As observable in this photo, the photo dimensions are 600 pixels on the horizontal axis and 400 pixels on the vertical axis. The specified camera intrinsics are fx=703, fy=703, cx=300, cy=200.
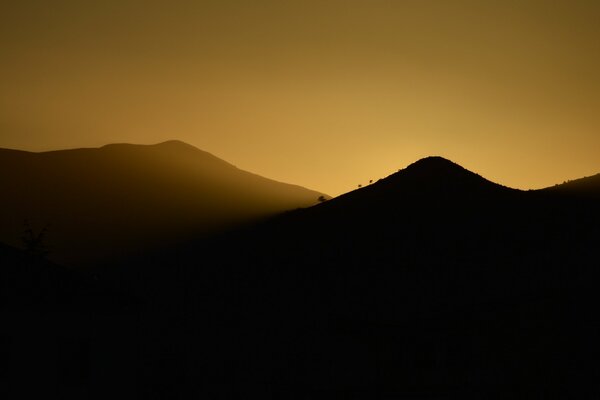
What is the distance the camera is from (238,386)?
33.8m

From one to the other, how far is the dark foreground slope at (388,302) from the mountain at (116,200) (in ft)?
124

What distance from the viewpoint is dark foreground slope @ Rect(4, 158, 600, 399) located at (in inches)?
1316

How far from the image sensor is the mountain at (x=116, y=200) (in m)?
120

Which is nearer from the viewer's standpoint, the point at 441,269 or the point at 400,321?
the point at 400,321

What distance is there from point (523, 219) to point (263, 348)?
3334 centimetres

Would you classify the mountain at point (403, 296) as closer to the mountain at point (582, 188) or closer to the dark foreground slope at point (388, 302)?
the dark foreground slope at point (388, 302)

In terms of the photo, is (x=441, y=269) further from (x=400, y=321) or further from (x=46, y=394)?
(x=46, y=394)

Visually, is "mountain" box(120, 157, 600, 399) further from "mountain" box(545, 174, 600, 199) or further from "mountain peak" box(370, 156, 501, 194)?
"mountain" box(545, 174, 600, 199)

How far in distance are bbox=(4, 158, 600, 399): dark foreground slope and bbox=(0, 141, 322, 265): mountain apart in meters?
37.9

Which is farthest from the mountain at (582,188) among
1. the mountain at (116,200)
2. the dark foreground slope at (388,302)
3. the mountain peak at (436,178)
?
the mountain at (116,200)

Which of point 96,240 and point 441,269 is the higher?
point 96,240

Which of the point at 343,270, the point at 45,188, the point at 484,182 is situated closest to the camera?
the point at 343,270

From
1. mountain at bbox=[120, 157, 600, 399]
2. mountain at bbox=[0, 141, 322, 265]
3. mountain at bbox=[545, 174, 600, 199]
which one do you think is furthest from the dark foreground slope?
mountain at bbox=[0, 141, 322, 265]

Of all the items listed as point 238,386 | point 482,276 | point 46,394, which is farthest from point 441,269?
point 46,394
